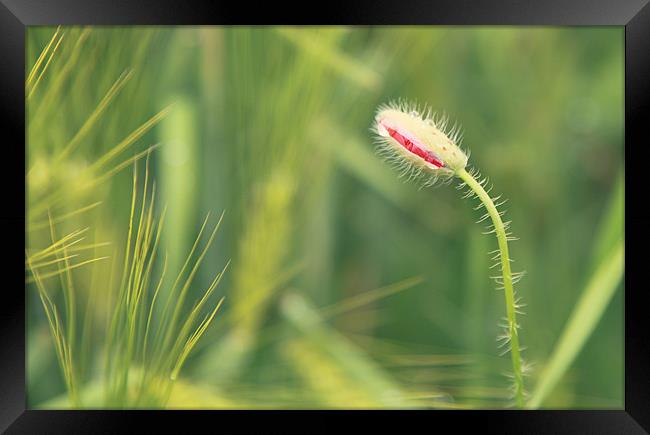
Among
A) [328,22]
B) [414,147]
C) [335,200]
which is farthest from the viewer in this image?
[335,200]

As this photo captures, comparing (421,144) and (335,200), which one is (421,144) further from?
(335,200)

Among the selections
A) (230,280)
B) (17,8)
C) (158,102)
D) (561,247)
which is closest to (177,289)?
(230,280)

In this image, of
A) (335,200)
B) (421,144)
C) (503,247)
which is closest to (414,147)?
(421,144)

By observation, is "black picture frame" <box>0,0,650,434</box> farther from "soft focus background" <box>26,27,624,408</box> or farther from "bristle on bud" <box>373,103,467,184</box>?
"bristle on bud" <box>373,103,467,184</box>

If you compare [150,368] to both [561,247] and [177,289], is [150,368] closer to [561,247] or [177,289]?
[177,289]

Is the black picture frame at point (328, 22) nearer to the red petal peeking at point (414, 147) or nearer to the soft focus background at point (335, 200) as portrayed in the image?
the soft focus background at point (335, 200)

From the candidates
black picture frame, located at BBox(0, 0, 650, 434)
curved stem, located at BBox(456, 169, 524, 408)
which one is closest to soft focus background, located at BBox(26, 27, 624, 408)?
black picture frame, located at BBox(0, 0, 650, 434)
